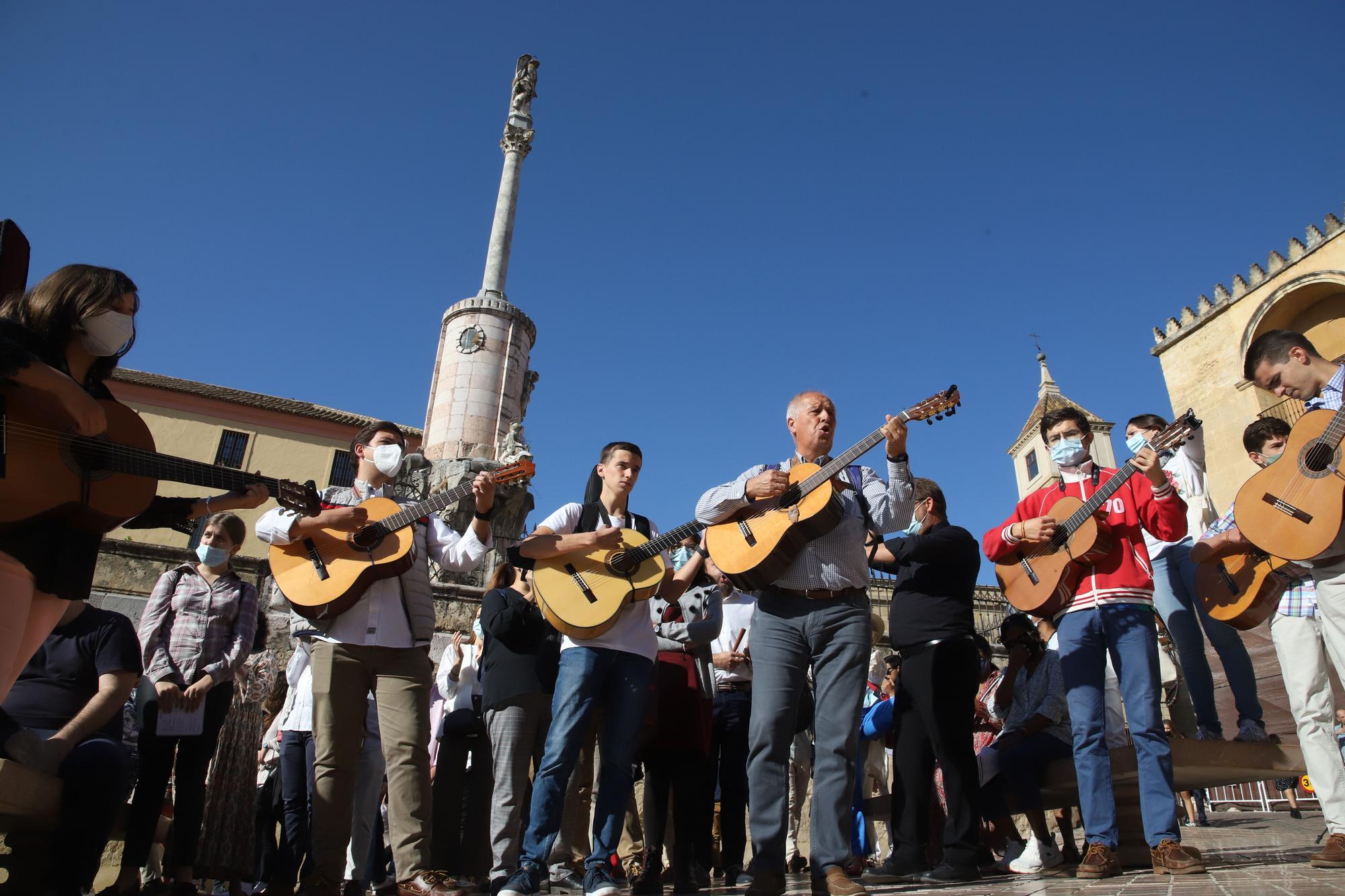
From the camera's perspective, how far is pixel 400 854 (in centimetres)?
410

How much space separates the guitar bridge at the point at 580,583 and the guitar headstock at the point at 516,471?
24.7 inches

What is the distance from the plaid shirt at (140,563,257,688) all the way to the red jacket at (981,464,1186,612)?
4.74m

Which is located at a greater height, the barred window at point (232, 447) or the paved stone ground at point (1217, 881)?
the barred window at point (232, 447)

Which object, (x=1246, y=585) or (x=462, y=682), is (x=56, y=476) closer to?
(x=462, y=682)

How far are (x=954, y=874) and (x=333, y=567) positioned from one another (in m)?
3.63

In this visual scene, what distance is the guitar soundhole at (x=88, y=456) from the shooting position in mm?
3049

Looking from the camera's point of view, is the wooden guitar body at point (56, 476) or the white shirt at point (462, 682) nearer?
the wooden guitar body at point (56, 476)

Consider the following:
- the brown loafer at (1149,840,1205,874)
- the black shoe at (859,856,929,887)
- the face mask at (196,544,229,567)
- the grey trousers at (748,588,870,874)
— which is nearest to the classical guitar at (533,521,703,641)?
the grey trousers at (748,588,870,874)

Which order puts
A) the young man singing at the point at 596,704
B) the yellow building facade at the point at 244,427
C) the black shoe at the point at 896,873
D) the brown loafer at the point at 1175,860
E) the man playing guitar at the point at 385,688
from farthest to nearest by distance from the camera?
the yellow building facade at the point at 244,427, the black shoe at the point at 896,873, the man playing guitar at the point at 385,688, the young man singing at the point at 596,704, the brown loafer at the point at 1175,860

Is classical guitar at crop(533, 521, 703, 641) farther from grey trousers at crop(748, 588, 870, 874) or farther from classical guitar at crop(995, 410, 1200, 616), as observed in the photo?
classical guitar at crop(995, 410, 1200, 616)

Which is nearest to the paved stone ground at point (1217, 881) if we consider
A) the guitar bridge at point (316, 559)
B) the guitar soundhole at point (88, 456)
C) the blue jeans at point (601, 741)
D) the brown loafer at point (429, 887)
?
the blue jeans at point (601, 741)

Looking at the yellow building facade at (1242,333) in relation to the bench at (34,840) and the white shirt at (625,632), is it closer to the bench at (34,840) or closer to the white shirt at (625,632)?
the white shirt at (625,632)

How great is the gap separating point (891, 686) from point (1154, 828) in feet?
11.9

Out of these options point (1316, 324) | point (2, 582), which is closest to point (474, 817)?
point (2, 582)
